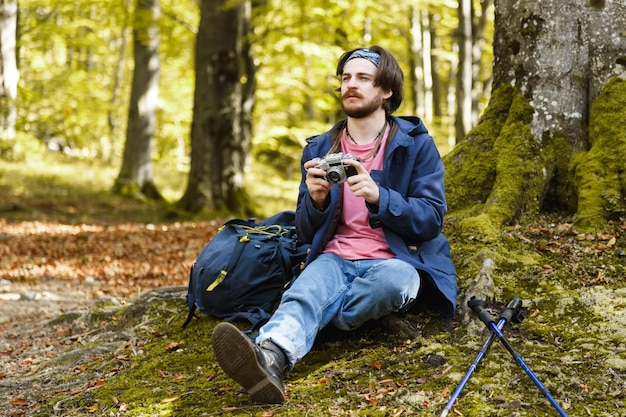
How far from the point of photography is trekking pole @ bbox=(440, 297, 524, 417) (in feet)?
9.15

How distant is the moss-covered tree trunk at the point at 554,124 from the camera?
4316 millimetres

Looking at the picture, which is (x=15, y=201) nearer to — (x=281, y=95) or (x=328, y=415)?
(x=281, y=95)

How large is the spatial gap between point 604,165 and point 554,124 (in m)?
0.47

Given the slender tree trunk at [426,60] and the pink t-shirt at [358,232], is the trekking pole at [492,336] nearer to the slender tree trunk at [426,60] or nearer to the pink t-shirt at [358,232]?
the pink t-shirt at [358,232]

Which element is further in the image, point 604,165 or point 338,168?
point 604,165

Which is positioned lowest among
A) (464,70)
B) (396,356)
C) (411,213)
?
(396,356)

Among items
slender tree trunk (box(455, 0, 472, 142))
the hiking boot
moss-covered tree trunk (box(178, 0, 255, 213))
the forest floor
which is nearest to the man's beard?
the forest floor

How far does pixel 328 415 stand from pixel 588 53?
3.14 m

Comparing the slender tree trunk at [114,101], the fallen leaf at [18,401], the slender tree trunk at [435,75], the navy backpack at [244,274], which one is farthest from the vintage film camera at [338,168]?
the slender tree trunk at [435,75]

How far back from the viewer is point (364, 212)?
3.74 metres

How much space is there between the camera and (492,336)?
3.14 meters

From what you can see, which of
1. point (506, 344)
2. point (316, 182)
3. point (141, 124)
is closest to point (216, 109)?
point (141, 124)

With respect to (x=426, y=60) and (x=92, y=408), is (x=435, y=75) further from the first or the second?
(x=92, y=408)

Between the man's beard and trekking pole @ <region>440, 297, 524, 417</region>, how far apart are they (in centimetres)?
132
